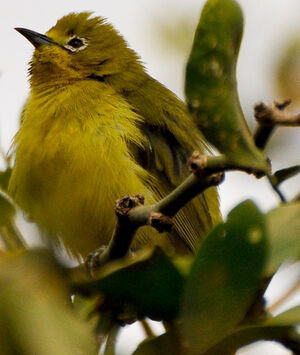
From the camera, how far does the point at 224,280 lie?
2.60 ft

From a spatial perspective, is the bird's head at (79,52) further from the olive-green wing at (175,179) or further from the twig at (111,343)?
the twig at (111,343)

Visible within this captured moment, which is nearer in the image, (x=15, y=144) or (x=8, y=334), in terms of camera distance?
(x=8, y=334)

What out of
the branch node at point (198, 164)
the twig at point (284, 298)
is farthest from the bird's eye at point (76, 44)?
the branch node at point (198, 164)

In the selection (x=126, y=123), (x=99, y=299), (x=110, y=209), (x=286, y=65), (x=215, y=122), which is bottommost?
(x=110, y=209)

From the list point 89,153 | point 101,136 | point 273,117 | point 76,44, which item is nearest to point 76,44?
point 76,44

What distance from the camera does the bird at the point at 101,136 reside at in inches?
122

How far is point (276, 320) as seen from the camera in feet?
2.52

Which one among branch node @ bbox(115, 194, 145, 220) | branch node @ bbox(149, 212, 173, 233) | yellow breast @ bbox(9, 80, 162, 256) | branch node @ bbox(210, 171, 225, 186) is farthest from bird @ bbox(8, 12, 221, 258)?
branch node @ bbox(210, 171, 225, 186)

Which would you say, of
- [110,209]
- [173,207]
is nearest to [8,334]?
[173,207]

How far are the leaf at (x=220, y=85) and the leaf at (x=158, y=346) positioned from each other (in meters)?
0.25

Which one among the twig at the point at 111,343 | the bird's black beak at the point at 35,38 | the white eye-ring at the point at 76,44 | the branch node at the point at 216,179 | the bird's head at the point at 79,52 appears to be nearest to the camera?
the twig at the point at 111,343

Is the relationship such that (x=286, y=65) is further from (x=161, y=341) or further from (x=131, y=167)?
(x=131, y=167)

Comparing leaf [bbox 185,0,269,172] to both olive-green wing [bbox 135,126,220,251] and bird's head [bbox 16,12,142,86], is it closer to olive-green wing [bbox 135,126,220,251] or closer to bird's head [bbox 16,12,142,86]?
olive-green wing [bbox 135,126,220,251]

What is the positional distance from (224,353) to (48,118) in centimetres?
276
